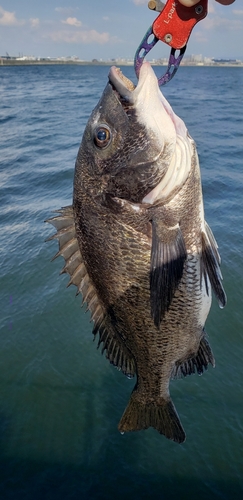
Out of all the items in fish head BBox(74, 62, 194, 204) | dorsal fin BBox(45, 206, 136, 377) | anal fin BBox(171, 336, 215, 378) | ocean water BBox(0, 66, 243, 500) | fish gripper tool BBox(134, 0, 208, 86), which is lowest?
ocean water BBox(0, 66, 243, 500)

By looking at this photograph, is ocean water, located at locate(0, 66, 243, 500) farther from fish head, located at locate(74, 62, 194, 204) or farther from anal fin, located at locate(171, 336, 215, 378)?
fish head, located at locate(74, 62, 194, 204)

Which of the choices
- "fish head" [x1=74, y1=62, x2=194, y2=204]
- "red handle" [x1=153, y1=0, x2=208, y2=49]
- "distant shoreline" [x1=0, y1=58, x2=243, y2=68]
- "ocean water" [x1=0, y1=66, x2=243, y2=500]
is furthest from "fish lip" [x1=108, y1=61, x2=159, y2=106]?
"distant shoreline" [x1=0, y1=58, x2=243, y2=68]

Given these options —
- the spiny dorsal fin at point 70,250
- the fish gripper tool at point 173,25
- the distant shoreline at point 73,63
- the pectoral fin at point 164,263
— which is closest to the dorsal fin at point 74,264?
the spiny dorsal fin at point 70,250

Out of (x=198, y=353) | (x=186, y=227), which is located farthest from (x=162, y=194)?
(x=198, y=353)

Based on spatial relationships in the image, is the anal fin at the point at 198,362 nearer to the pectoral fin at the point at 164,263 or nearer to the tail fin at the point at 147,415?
the tail fin at the point at 147,415

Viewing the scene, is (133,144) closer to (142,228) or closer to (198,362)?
(142,228)

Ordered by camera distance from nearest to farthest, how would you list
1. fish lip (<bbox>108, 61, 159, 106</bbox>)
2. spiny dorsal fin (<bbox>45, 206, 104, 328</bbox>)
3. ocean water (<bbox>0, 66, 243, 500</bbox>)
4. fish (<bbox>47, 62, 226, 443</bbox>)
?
1. fish lip (<bbox>108, 61, 159, 106</bbox>)
2. fish (<bbox>47, 62, 226, 443</bbox>)
3. spiny dorsal fin (<bbox>45, 206, 104, 328</bbox>)
4. ocean water (<bbox>0, 66, 243, 500</bbox>)

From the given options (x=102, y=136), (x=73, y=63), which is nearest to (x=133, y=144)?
(x=102, y=136)

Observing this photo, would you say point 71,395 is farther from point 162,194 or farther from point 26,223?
point 26,223
